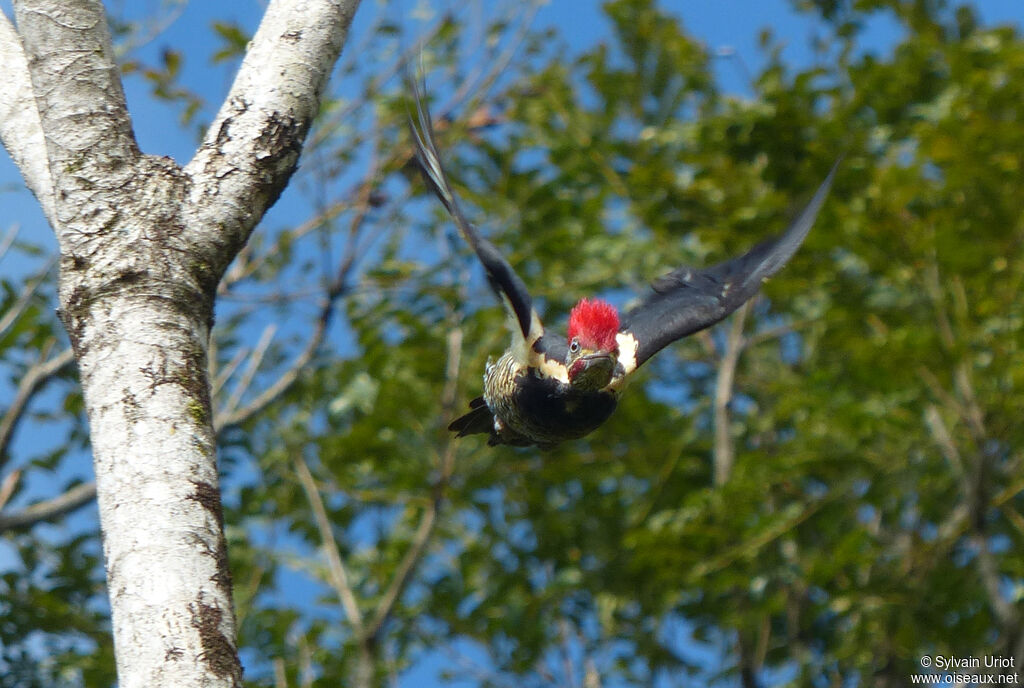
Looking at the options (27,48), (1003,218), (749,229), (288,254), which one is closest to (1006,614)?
(1003,218)

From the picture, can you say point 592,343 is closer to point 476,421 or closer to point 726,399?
point 476,421

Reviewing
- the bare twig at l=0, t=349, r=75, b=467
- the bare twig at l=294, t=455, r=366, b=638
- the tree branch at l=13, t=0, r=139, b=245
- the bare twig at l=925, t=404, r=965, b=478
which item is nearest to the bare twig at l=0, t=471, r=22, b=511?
the bare twig at l=0, t=349, r=75, b=467

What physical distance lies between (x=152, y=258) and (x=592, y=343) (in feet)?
5.02

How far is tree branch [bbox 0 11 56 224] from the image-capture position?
7.82 ft

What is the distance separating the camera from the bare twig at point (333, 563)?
5.42 meters

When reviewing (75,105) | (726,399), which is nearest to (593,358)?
(75,105)

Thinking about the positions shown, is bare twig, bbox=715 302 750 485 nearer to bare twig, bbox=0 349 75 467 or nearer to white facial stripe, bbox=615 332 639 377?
white facial stripe, bbox=615 332 639 377

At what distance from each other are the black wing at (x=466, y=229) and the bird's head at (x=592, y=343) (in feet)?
0.52

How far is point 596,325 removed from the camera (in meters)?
3.38

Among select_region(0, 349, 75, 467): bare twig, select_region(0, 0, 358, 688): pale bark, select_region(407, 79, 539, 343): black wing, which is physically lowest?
select_region(0, 0, 358, 688): pale bark

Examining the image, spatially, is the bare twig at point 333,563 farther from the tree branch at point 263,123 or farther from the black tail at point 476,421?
the tree branch at point 263,123

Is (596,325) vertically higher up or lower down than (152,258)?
higher up

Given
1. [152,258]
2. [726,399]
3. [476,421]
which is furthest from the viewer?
[726,399]

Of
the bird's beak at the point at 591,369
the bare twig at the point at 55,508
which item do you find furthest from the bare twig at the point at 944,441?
the bare twig at the point at 55,508
